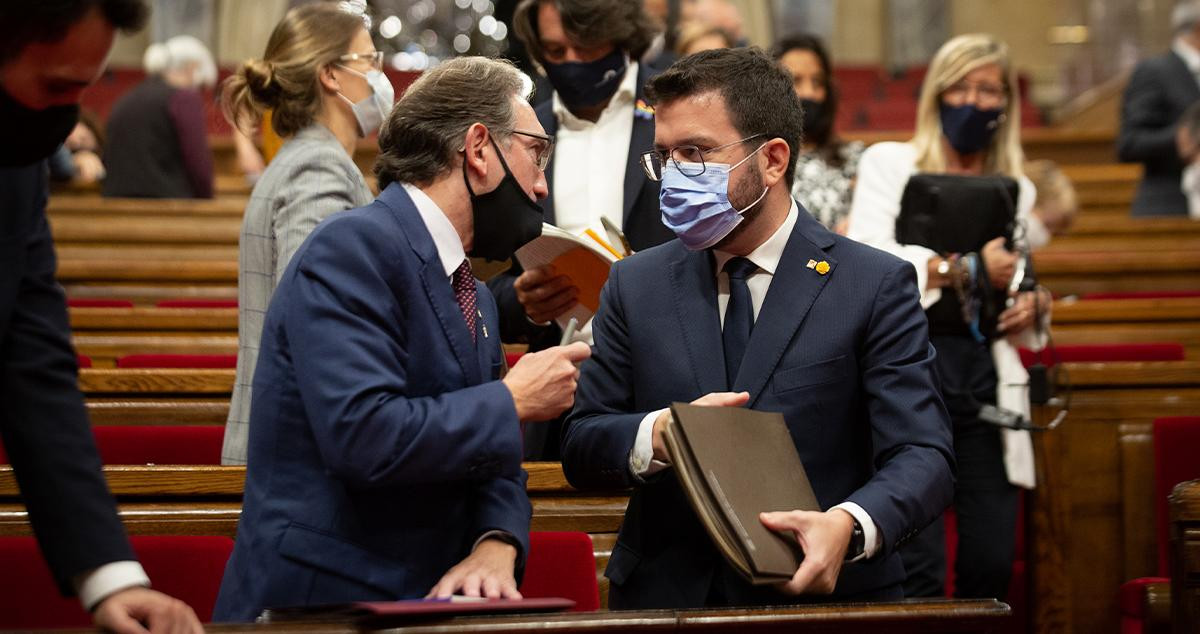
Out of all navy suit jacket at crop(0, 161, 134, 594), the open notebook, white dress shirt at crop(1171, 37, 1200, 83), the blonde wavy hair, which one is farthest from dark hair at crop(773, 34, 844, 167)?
white dress shirt at crop(1171, 37, 1200, 83)

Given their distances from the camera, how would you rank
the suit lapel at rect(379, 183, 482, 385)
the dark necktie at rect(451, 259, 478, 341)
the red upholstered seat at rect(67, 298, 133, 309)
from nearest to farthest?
the suit lapel at rect(379, 183, 482, 385) → the dark necktie at rect(451, 259, 478, 341) → the red upholstered seat at rect(67, 298, 133, 309)

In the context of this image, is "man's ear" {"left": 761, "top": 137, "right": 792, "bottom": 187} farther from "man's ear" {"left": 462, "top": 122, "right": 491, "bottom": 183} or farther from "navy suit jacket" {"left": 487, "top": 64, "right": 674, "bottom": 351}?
"navy suit jacket" {"left": 487, "top": 64, "right": 674, "bottom": 351}

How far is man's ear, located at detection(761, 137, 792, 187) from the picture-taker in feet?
8.05

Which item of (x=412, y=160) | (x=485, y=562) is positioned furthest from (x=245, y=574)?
(x=412, y=160)

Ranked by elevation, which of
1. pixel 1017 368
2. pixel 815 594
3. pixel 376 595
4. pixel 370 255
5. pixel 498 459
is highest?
pixel 370 255

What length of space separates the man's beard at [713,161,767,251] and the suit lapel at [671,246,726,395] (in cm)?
7

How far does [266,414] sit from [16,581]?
0.75 m

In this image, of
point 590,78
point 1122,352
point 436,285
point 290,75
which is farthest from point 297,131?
point 1122,352

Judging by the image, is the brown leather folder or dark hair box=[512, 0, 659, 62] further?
dark hair box=[512, 0, 659, 62]

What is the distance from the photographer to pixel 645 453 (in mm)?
2219

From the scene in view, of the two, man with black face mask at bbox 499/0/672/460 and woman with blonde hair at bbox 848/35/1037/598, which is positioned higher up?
man with black face mask at bbox 499/0/672/460

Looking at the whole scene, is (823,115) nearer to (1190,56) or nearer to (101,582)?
(101,582)

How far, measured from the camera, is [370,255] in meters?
2.05

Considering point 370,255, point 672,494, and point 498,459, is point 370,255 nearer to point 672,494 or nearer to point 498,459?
point 498,459
